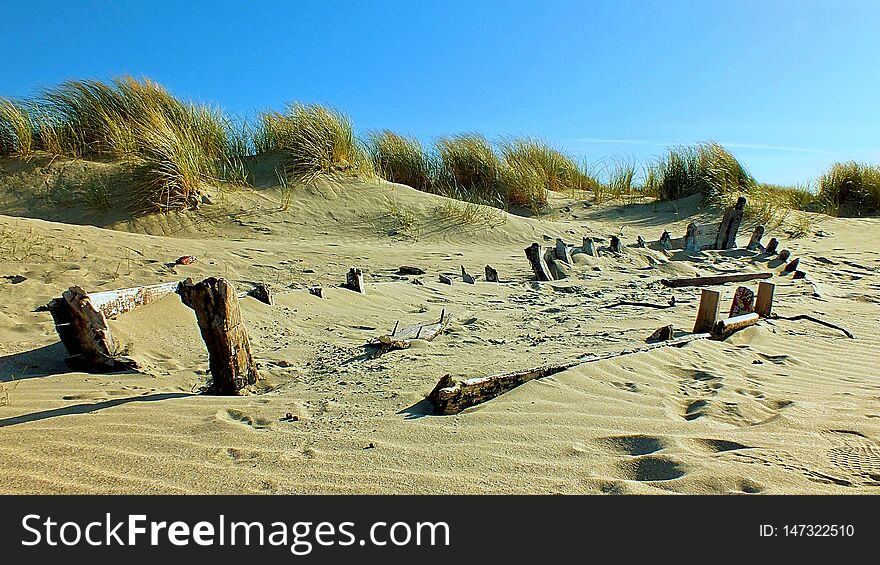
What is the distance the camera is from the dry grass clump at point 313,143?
12.4 meters

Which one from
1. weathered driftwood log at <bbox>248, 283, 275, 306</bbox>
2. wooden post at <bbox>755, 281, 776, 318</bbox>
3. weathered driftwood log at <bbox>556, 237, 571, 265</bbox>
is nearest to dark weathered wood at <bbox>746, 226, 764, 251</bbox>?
weathered driftwood log at <bbox>556, 237, 571, 265</bbox>

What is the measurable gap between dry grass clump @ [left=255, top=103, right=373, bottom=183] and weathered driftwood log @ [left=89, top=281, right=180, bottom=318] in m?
7.36

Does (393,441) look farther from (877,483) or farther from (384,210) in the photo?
(384,210)

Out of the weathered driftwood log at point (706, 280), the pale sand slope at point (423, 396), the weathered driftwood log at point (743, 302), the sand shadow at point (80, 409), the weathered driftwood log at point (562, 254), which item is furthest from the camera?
the weathered driftwood log at point (562, 254)

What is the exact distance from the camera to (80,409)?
3223 mm

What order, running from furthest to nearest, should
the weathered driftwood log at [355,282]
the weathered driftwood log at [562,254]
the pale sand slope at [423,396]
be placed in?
the weathered driftwood log at [562,254] → the weathered driftwood log at [355,282] → the pale sand slope at [423,396]

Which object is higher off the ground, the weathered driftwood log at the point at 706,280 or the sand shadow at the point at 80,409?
the weathered driftwood log at the point at 706,280

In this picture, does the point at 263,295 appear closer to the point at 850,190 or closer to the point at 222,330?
the point at 222,330

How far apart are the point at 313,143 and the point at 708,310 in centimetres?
945

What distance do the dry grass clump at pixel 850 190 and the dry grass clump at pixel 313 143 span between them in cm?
1065

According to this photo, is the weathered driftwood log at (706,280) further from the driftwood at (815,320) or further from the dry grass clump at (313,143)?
the dry grass clump at (313,143)

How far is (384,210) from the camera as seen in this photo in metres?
11.7

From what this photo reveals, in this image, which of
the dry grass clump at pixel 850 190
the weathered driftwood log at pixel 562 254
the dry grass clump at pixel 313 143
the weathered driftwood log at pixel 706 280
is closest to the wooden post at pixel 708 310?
the weathered driftwood log at pixel 706 280
